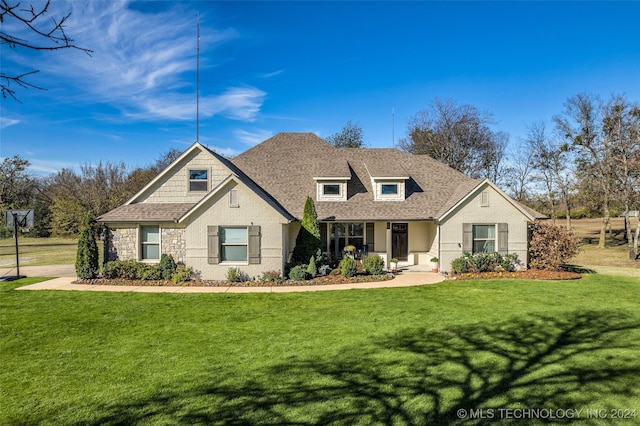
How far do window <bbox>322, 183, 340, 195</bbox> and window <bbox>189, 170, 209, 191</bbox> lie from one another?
637cm

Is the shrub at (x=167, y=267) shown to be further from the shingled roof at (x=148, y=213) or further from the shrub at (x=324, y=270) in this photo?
the shrub at (x=324, y=270)

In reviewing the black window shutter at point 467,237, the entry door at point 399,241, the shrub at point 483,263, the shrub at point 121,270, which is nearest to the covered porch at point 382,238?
the entry door at point 399,241

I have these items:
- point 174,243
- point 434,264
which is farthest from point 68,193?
point 434,264

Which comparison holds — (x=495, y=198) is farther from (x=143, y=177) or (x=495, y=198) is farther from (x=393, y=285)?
(x=143, y=177)

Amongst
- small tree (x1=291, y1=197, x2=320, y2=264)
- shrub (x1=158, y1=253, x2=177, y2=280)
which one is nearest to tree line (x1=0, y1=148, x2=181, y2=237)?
shrub (x1=158, y1=253, x2=177, y2=280)

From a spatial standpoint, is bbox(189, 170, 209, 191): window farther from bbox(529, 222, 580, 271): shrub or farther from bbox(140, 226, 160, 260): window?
bbox(529, 222, 580, 271): shrub

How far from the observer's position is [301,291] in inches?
531

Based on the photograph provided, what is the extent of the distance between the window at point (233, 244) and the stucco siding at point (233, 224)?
254mm

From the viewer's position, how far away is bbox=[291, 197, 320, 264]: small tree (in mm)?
16391

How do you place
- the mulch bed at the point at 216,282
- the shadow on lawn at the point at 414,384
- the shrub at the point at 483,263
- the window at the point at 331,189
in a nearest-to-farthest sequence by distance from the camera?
the shadow on lawn at the point at 414,384
the mulch bed at the point at 216,282
the shrub at the point at 483,263
the window at the point at 331,189

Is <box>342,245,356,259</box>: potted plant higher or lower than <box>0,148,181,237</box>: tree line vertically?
lower

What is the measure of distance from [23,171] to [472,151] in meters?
53.4

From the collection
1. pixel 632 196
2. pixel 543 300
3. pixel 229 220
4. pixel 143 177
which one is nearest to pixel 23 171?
pixel 143 177

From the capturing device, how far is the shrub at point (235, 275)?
15023mm
